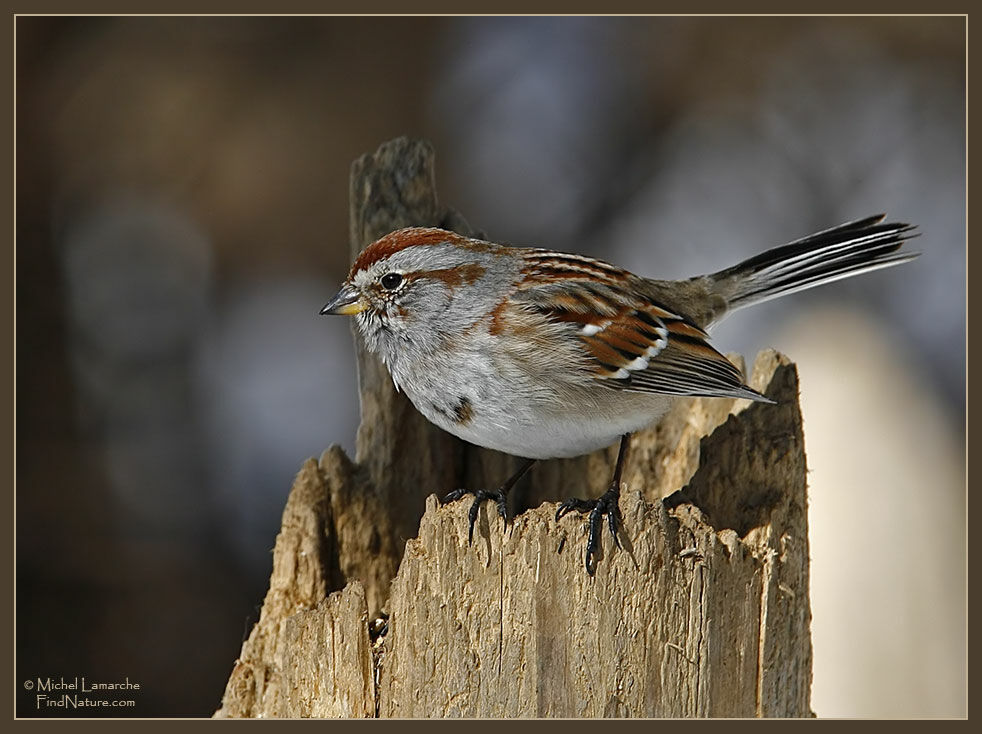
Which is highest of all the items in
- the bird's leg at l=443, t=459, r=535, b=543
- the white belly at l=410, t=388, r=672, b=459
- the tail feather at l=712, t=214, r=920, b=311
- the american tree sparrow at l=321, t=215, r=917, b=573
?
the tail feather at l=712, t=214, r=920, b=311

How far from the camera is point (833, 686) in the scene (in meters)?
5.74

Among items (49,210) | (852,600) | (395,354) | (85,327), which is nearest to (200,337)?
(85,327)

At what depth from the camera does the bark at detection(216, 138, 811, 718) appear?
3.37 metres

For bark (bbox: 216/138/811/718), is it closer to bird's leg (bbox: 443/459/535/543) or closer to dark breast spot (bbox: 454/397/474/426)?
bird's leg (bbox: 443/459/535/543)

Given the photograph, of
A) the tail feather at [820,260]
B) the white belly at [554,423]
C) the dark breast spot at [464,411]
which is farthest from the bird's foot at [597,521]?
the tail feather at [820,260]

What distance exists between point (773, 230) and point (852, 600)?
3.33 metres

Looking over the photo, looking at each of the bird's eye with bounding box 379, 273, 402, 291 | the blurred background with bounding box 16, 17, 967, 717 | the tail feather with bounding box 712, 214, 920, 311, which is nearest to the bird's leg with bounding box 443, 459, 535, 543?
the bird's eye with bounding box 379, 273, 402, 291

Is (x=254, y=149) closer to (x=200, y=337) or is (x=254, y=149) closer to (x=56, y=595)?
(x=200, y=337)

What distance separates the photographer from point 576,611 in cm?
337

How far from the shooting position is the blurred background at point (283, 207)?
7496 mm

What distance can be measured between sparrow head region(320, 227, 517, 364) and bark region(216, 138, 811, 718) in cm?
72

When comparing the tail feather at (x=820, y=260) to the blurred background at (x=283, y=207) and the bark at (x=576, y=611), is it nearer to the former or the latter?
the bark at (x=576, y=611)

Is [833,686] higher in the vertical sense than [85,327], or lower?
lower

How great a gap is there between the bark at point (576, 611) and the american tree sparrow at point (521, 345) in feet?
0.90
